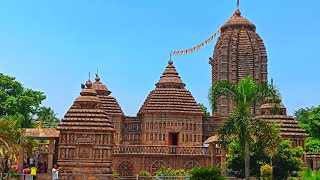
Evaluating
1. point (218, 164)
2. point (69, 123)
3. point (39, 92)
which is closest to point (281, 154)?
point (218, 164)

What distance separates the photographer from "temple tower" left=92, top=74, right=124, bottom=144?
4291 cm

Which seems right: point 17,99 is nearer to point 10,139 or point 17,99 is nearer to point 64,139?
point 64,139

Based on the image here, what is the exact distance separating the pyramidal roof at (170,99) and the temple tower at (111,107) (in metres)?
1.98

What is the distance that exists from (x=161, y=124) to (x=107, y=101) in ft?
19.4

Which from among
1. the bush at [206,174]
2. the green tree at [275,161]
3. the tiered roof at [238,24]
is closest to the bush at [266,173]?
the green tree at [275,161]

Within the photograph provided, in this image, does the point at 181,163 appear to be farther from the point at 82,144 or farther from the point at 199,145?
the point at 82,144

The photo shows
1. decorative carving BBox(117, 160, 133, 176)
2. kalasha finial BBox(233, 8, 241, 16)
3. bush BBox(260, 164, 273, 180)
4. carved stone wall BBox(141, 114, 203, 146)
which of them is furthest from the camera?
kalasha finial BBox(233, 8, 241, 16)

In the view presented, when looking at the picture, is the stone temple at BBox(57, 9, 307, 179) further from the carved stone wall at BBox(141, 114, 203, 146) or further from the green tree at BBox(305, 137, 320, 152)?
the green tree at BBox(305, 137, 320, 152)

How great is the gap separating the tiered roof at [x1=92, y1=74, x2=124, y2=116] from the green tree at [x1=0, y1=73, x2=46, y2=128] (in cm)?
785

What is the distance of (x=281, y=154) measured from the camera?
27141 mm

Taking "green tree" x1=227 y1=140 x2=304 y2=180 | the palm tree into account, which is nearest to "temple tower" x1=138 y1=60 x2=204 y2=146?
"green tree" x1=227 y1=140 x2=304 y2=180

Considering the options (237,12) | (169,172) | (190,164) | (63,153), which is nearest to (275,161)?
(169,172)

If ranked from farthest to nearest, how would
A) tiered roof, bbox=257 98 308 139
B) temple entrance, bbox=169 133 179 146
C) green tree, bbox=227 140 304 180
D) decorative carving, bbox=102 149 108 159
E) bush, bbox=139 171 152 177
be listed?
temple entrance, bbox=169 133 179 146, bush, bbox=139 171 152 177, tiered roof, bbox=257 98 308 139, decorative carving, bbox=102 149 108 159, green tree, bbox=227 140 304 180

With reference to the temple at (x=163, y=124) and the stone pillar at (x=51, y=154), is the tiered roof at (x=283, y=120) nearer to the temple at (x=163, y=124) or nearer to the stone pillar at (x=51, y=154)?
the temple at (x=163, y=124)
